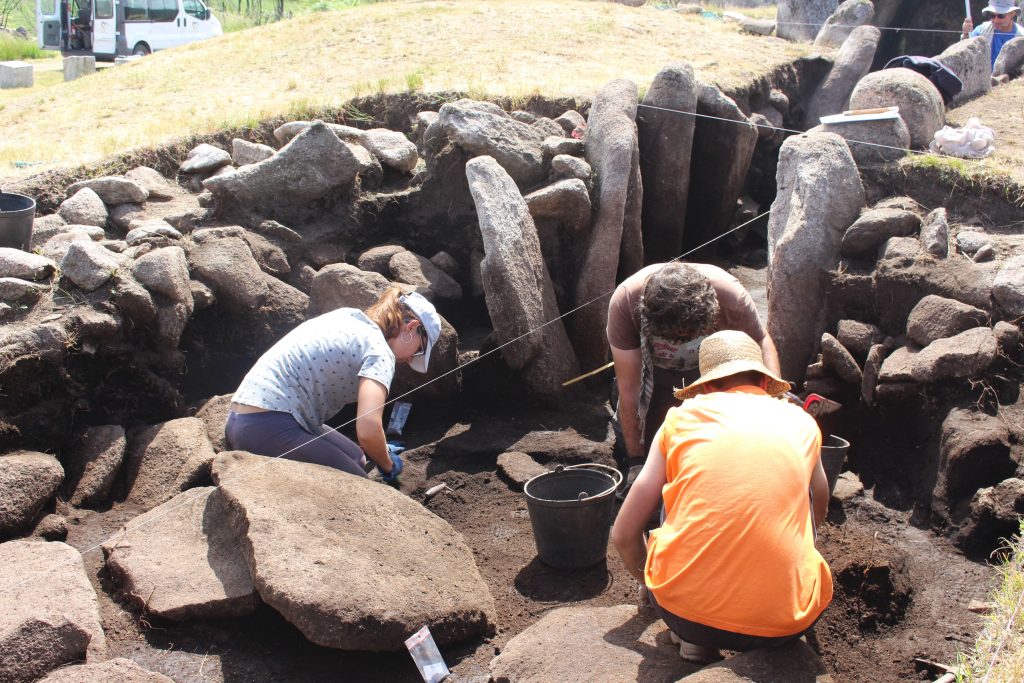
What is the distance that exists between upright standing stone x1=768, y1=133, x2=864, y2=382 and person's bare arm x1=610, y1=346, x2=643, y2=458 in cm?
206

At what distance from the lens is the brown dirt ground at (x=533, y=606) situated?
3779 mm

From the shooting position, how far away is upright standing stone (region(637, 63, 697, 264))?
807 centimetres

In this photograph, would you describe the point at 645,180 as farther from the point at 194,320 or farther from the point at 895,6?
the point at 895,6

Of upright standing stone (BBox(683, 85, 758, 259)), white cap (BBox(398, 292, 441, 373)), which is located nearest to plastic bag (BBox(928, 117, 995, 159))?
upright standing stone (BBox(683, 85, 758, 259))

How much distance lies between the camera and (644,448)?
507cm

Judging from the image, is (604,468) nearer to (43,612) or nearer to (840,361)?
(840,361)

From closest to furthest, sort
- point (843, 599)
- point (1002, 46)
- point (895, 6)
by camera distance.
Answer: point (843, 599) < point (1002, 46) < point (895, 6)

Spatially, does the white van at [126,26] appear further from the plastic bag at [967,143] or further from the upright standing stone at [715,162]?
the plastic bag at [967,143]

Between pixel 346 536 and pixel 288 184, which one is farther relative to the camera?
pixel 288 184

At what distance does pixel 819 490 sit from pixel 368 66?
352 inches

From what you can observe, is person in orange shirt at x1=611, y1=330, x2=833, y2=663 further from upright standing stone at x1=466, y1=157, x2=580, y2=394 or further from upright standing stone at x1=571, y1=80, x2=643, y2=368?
upright standing stone at x1=571, y1=80, x2=643, y2=368

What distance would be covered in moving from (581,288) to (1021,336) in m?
3.04

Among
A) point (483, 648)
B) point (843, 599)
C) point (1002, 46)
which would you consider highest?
point (1002, 46)

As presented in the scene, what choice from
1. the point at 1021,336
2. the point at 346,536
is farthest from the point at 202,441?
the point at 1021,336
